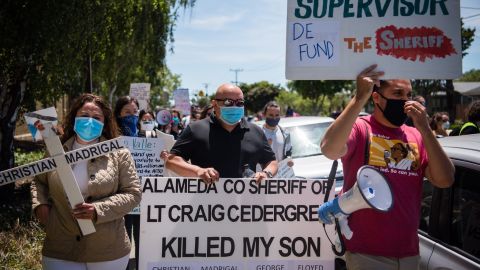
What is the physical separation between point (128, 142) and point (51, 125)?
3.00 metres

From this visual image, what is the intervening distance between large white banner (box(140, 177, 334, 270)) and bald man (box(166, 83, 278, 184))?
0.51ft

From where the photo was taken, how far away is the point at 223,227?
3637 mm

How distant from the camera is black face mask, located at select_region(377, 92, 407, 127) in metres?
2.80

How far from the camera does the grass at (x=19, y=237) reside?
5312 mm

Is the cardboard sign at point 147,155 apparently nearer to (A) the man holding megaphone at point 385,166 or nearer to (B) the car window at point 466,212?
(A) the man holding megaphone at point 385,166

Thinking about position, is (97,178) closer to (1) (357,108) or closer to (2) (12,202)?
(1) (357,108)

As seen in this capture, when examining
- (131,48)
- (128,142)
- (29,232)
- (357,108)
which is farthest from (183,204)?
(131,48)

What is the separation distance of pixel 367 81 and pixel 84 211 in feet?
5.94

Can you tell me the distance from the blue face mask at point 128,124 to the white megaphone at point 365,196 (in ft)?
11.8

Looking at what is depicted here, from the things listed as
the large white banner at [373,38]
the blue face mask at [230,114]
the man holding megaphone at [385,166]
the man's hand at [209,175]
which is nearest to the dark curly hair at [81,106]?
the man's hand at [209,175]

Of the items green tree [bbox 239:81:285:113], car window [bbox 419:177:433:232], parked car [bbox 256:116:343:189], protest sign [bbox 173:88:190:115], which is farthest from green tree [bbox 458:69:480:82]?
car window [bbox 419:177:433:232]

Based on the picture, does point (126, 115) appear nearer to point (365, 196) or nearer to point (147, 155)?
point (147, 155)

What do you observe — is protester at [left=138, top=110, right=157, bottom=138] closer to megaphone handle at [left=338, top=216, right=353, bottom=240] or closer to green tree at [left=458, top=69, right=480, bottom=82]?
megaphone handle at [left=338, top=216, right=353, bottom=240]

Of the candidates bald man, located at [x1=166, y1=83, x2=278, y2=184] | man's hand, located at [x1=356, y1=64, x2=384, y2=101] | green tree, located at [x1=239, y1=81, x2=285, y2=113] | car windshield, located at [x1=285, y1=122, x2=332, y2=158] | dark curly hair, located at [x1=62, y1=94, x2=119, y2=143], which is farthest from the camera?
green tree, located at [x1=239, y1=81, x2=285, y2=113]
